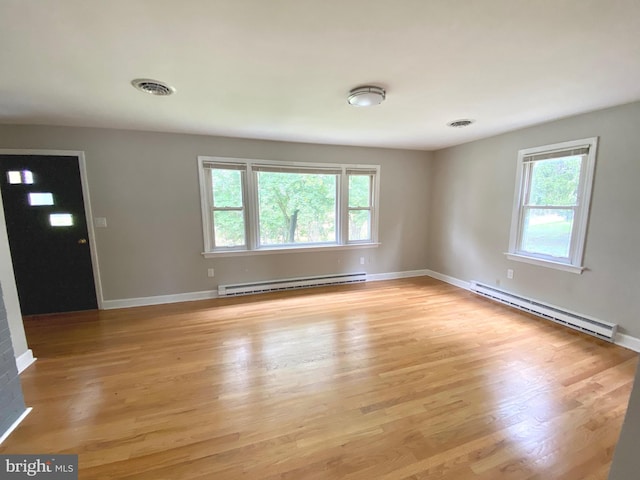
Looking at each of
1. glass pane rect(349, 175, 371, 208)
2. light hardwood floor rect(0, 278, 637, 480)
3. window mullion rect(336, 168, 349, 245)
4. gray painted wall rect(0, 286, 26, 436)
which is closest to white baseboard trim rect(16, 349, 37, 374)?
light hardwood floor rect(0, 278, 637, 480)

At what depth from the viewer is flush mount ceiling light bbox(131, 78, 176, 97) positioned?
2018 millimetres

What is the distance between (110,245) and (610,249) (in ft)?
19.2

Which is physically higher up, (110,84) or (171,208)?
(110,84)

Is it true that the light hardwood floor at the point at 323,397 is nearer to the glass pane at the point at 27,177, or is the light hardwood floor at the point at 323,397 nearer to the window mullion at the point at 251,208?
the window mullion at the point at 251,208

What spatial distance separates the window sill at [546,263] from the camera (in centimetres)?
296

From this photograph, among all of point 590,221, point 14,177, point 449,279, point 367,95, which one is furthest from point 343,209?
point 14,177

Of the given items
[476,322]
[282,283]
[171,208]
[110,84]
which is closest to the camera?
[110,84]

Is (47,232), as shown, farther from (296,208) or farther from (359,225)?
(359,225)

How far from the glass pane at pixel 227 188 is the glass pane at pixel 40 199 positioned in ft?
6.25

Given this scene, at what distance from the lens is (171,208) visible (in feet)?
12.1

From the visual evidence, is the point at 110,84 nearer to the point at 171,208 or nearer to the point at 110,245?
the point at 171,208

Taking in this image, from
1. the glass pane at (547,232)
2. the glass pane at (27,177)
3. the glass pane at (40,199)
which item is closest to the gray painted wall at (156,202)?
the glass pane at (27,177)

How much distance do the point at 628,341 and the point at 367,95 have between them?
3.45 m

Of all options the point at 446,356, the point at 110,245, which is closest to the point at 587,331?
the point at 446,356
